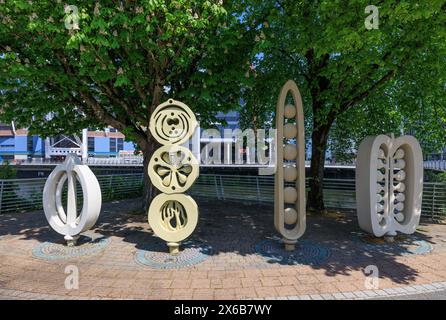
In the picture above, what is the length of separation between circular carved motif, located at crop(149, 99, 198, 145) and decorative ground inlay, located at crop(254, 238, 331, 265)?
308 cm

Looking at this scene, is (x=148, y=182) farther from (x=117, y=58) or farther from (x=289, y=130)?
(x=289, y=130)

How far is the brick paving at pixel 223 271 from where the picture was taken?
172 inches

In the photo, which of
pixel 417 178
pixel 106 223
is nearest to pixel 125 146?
pixel 106 223

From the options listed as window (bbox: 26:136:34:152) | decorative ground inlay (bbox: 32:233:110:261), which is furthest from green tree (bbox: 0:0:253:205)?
window (bbox: 26:136:34:152)

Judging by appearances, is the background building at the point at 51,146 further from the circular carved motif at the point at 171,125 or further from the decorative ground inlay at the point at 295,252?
the decorative ground inlay at the point at 295,252

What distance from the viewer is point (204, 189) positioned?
15.1 meters

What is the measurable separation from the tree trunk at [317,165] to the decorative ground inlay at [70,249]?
23.3 ft

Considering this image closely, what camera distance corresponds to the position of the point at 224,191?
14.3 meters

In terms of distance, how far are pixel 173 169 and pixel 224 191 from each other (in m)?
8.48

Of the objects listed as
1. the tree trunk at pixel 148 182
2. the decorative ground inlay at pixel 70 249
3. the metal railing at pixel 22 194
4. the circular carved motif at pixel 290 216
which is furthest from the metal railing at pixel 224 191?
the circular carved motif at pixel 290 216

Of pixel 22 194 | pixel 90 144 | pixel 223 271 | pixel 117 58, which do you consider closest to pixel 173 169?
pixel 223 271

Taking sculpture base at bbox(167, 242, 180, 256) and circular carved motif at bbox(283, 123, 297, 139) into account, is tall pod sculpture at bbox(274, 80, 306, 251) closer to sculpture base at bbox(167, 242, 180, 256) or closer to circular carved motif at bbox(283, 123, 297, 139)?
circular carved motif at bbox(283, 123, 297, 139)

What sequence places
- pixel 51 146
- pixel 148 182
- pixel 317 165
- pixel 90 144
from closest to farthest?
pixel 148 182, pixel 317 165, pixel 51 146, pixel 90 144

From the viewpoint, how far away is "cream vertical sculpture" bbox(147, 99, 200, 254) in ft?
19.6
